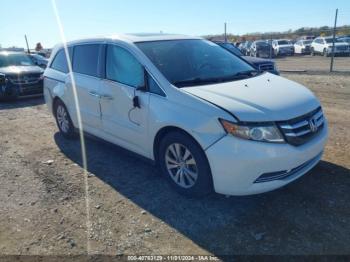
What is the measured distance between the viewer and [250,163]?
10.5 ft

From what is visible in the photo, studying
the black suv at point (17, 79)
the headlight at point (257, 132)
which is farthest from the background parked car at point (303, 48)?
the headlight at point (257, 132)

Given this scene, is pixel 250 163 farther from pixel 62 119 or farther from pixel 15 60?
pixel 15 60

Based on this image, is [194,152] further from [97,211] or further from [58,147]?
[58,147]

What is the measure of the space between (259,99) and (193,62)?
1.23m

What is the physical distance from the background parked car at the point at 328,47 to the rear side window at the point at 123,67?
24194 millimetres

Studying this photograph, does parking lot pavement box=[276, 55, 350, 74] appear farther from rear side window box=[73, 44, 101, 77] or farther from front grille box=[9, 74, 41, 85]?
rear side window box=[73, 44, 101, 77]

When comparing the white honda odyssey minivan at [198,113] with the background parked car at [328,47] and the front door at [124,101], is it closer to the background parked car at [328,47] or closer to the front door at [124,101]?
the front door at [124,101]

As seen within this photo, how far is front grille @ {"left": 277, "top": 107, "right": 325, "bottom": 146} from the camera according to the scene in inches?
129

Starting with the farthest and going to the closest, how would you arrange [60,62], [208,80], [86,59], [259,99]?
[60,62] < [86,59] < [208,80] < [259,99]

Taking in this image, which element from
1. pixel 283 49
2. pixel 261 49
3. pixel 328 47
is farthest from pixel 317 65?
pixel 283 49

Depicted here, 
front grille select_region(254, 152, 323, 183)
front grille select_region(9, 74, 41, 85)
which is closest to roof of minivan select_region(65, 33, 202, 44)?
front grille select_region(254, 152, 323, 183)

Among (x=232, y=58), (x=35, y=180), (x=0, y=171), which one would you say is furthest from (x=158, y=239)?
(x=0, y=171)

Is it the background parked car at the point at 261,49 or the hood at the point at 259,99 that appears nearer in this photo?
the hood at the point at 259,99

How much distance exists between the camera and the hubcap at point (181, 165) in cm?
369
